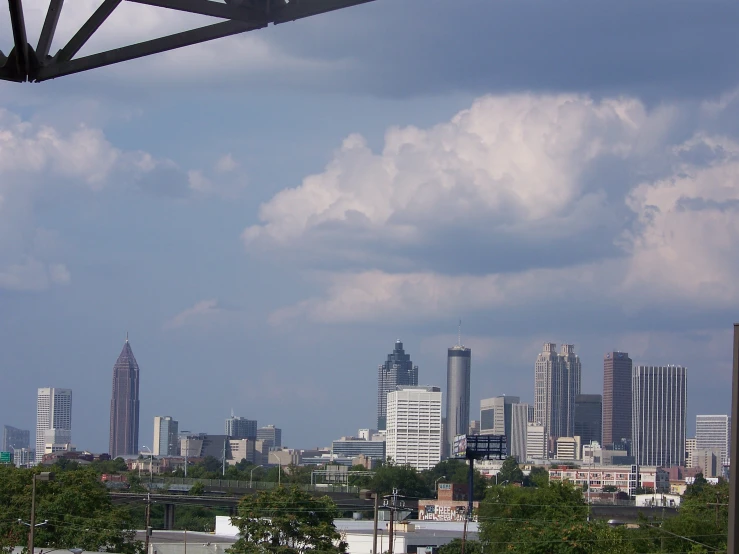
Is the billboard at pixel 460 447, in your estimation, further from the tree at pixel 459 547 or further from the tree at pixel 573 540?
the tree at pixel 573 540

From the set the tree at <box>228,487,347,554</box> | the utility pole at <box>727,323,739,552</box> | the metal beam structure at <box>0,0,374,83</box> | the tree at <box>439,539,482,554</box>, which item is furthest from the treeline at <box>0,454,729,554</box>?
the metal beam structure at <box>0,0,374,83</box>

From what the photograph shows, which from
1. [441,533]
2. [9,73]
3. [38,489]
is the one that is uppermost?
[9,73]

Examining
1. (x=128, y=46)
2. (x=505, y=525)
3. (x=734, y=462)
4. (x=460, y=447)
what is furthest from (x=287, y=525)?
(x=460, y=447)

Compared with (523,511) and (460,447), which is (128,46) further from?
(460,447)

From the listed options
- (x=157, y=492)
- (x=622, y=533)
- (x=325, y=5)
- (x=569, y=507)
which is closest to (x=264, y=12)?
(x=325, y=5)

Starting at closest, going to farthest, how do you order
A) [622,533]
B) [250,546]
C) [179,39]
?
[179,39] < [250,546] < [622,533]

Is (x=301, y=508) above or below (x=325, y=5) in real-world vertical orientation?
below

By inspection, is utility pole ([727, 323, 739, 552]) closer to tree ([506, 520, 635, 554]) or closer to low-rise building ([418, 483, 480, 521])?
tree ([506, 520, 635, 554])

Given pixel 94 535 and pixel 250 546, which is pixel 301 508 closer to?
pixel 250 546
